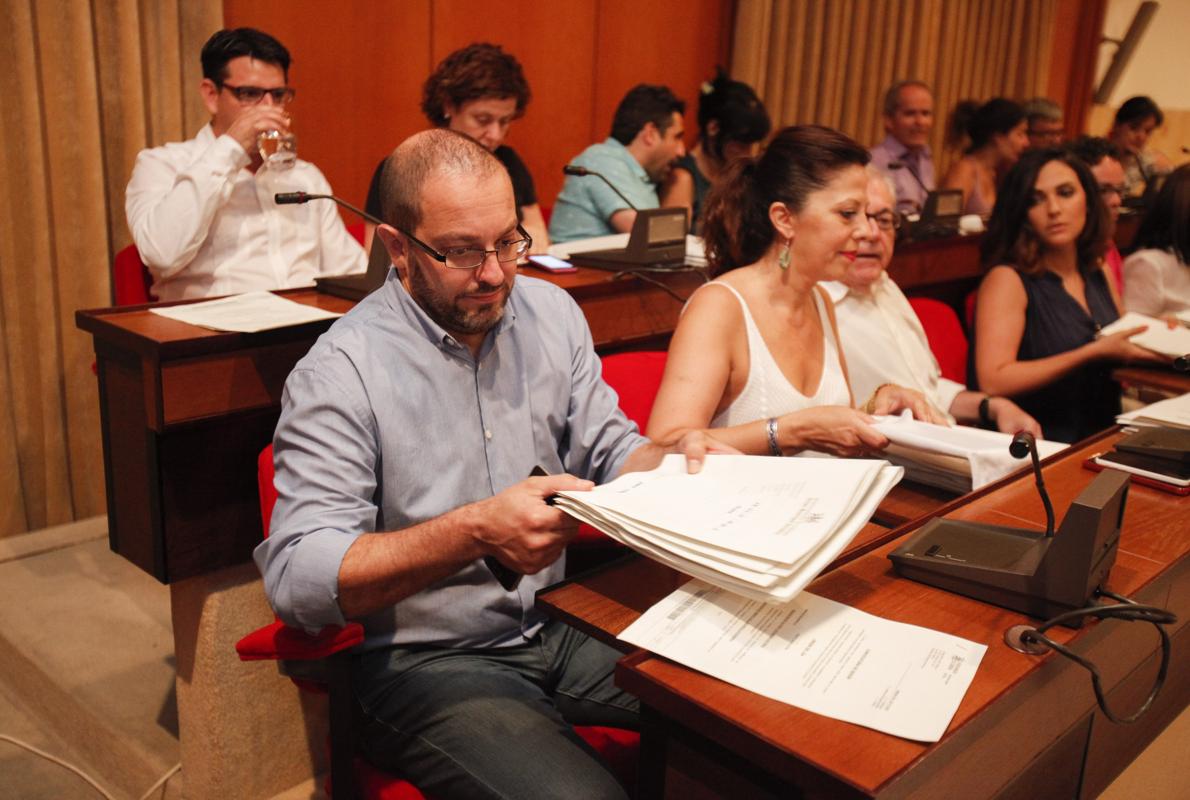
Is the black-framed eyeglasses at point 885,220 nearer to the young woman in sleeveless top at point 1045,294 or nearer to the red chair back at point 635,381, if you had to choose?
the young woman in sleeveless top at point 1045,294

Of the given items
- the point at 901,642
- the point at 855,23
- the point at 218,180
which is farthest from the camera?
the point at 855,23

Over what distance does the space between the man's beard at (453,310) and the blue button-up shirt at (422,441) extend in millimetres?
16

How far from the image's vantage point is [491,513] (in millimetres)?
1238

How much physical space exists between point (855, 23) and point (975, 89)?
1.47 metres

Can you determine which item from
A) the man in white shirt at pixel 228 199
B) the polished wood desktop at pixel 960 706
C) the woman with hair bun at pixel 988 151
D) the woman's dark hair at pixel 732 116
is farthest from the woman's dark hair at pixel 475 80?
the woman with hair bun at pixel 988 151

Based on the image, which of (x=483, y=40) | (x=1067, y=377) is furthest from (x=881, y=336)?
(x=483, y=40)

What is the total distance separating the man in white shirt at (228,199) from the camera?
2572 millimetres

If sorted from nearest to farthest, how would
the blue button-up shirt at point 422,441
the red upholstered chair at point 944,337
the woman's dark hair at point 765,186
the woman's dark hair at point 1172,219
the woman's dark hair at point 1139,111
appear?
the blue button-up shirt at point 422,441, the woman's dark hair at point 765,186, the red upholstered chair at point 944,337, the woman's dark hair at point 1172,219, the woman's dark hair at point 1139,111

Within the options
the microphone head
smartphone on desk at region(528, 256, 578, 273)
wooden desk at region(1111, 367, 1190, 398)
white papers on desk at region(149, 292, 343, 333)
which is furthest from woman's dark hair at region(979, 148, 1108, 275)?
white papers on desk at region(149, 292, 343, 333)

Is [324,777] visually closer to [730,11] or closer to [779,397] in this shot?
[779,397]

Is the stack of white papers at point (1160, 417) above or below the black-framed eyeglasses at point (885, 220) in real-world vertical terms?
below

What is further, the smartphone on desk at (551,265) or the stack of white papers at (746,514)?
the smartphone on desk at (551,265)

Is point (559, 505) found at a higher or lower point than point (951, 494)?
higher

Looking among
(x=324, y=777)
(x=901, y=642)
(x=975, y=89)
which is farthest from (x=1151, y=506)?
(x=975, y=89)
